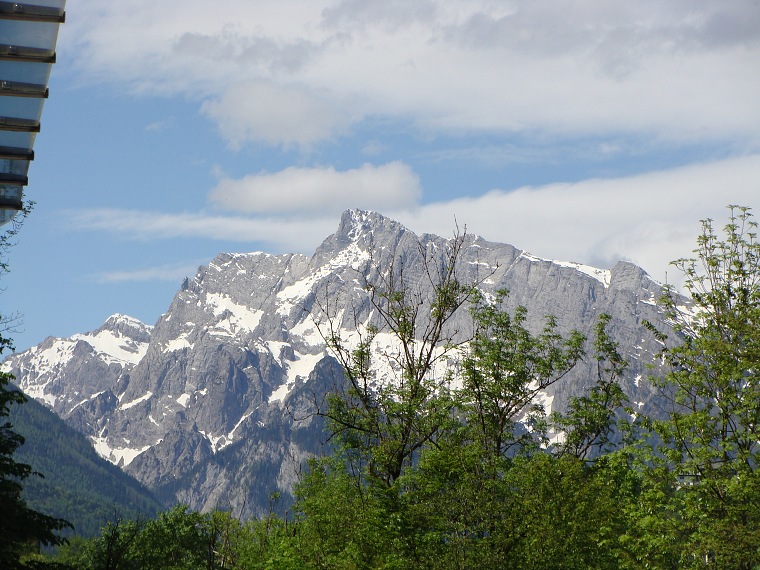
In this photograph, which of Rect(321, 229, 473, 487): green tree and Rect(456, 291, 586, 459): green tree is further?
Rect(456, 291, 586, 459): green tree

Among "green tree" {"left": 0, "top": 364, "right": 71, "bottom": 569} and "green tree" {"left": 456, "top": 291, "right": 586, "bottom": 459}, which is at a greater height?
"green tree" {"left": 456, "top": 291, "right": 586, "bottom": 459}

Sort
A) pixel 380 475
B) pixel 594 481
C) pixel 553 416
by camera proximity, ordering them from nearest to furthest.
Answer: pixel 380 475 < pixel 594 481 < pixel 553 416

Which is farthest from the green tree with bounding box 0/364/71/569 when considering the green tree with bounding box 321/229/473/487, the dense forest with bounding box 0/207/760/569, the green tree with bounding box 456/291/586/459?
the green tree with bounding box 456/291/586/459

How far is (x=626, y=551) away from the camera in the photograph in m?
30.6

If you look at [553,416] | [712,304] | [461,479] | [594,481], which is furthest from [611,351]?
[461,479]

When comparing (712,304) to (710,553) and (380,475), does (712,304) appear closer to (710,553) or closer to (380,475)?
(710,553)

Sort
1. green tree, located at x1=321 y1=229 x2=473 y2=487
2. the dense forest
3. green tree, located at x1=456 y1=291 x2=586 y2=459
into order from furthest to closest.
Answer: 1. green tree, located at x1=456 y1=291 x2=586 y2=459
2. green tree, located at x1=321 y1=229 x2=473 y2=487
3. the dense forest

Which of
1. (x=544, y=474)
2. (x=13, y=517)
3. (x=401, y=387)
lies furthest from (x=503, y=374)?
(x=13, y=517)

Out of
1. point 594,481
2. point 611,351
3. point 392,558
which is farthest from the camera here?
point 611,351

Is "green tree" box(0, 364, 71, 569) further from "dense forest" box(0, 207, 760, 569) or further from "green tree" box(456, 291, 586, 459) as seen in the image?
"green tree" box(456, 291, 586, 459)

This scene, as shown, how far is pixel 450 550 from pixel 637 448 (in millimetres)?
8254

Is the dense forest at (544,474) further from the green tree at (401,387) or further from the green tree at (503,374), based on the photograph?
the green tree at (503,374)

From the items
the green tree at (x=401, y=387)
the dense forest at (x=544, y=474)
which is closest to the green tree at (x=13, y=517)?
the dense forest at (x=544, y=474)

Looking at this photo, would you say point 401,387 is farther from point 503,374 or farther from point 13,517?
point 13,517
